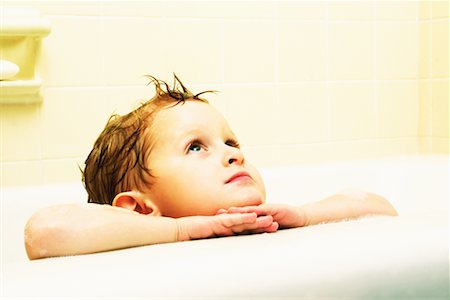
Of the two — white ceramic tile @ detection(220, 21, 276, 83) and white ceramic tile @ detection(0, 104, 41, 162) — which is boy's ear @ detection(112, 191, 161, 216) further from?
white ceramic tile @ detection(220, 21, 276, 83)

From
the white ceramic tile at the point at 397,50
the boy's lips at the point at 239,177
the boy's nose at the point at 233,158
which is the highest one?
the white ceramic tile at the point at 397,50

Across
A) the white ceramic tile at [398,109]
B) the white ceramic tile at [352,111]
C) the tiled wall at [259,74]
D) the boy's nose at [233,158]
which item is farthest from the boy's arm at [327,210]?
the white ceramic tile at [398,109]

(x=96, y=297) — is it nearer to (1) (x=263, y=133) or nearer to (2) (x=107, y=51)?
(2) (x=107, y=51)

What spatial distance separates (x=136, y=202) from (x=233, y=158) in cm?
19

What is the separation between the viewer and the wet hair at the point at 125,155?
4.15 ft

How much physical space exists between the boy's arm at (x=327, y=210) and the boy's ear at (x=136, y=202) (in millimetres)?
155

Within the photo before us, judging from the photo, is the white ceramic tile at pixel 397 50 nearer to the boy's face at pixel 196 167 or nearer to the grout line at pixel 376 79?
the grout line at pixel 376 79

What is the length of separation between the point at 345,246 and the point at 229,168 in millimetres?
388

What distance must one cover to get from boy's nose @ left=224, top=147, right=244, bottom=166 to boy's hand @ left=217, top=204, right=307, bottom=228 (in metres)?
0.10

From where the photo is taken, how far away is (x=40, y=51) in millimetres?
1849

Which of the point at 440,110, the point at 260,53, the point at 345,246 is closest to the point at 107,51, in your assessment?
the point at 260,53

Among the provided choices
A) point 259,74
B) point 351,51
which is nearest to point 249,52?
point 259,74

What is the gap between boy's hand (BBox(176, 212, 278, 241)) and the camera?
1.01 meters

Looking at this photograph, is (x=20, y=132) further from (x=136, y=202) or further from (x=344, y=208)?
(x=344, y=208)
